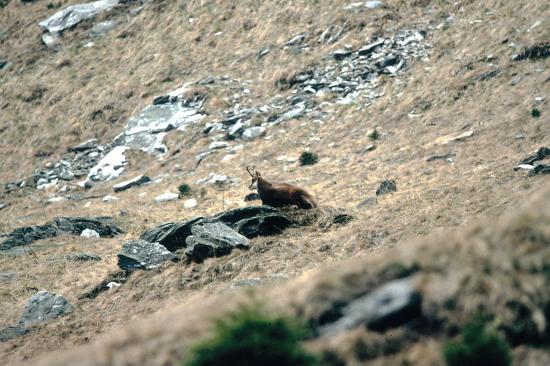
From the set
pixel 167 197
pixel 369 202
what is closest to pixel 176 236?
pixel 369 202

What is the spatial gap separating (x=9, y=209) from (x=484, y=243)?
2873 centimetres

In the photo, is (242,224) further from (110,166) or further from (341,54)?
(341,54)

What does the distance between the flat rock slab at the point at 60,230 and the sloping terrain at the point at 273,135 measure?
0.62m

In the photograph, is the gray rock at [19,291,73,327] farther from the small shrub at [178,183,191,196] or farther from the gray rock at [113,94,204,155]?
the gray rock at [113,94,204,155]

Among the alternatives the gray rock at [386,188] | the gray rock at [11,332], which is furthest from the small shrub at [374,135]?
the gray rock at [11,332]

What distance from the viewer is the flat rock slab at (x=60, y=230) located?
23.5 meters

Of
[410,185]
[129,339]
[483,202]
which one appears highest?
[129,339]

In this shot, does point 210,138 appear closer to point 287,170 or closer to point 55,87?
point 287,170

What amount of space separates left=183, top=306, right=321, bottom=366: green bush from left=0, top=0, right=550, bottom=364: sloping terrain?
53 centimetres

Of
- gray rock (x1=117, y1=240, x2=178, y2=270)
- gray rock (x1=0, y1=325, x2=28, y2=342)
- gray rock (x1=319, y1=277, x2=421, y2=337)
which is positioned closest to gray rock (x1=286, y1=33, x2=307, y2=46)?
gray rock (x1=117, y1=240, x2=178, y2=270)

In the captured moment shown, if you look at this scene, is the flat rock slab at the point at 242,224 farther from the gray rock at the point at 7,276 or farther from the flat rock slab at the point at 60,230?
the flat rock slab at the point at 60,230

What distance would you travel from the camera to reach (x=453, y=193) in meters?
17.4

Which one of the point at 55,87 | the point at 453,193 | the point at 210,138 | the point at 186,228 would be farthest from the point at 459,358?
the point at 55,87

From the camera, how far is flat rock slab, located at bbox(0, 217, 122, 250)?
2348 centimetres
